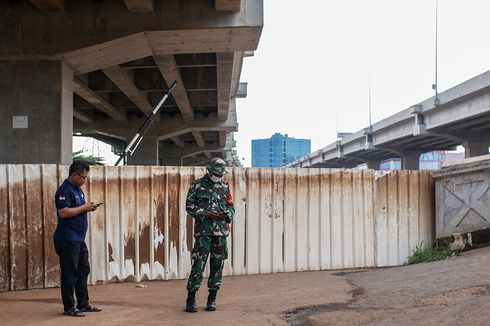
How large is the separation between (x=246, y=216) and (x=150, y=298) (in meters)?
2.31

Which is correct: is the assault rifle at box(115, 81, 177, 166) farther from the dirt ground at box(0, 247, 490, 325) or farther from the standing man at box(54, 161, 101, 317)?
the standing man at box(54, 161, 101, 317)

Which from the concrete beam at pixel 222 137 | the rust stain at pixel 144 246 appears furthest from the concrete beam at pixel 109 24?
the concrete beam at pixel 222 137

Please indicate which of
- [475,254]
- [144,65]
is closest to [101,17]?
[144,65]

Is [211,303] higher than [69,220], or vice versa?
[69,220]

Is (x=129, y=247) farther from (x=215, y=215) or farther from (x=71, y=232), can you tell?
(x=215, y=215)

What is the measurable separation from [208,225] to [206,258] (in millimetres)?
366

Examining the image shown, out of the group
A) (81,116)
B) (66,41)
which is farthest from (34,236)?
(81,116)

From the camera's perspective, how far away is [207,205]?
5832 mm

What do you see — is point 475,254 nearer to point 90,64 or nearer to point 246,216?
point 246,216

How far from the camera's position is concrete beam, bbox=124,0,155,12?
1086 centimetres

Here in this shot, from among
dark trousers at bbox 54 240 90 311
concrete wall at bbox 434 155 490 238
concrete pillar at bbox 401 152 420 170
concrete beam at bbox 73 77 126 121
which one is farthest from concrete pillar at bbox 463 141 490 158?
dark trousers at bbox 54 240 90 311

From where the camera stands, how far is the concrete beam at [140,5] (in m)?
10.9

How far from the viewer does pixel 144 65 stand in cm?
1681

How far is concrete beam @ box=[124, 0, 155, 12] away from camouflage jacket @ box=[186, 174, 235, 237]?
20.6 ft
